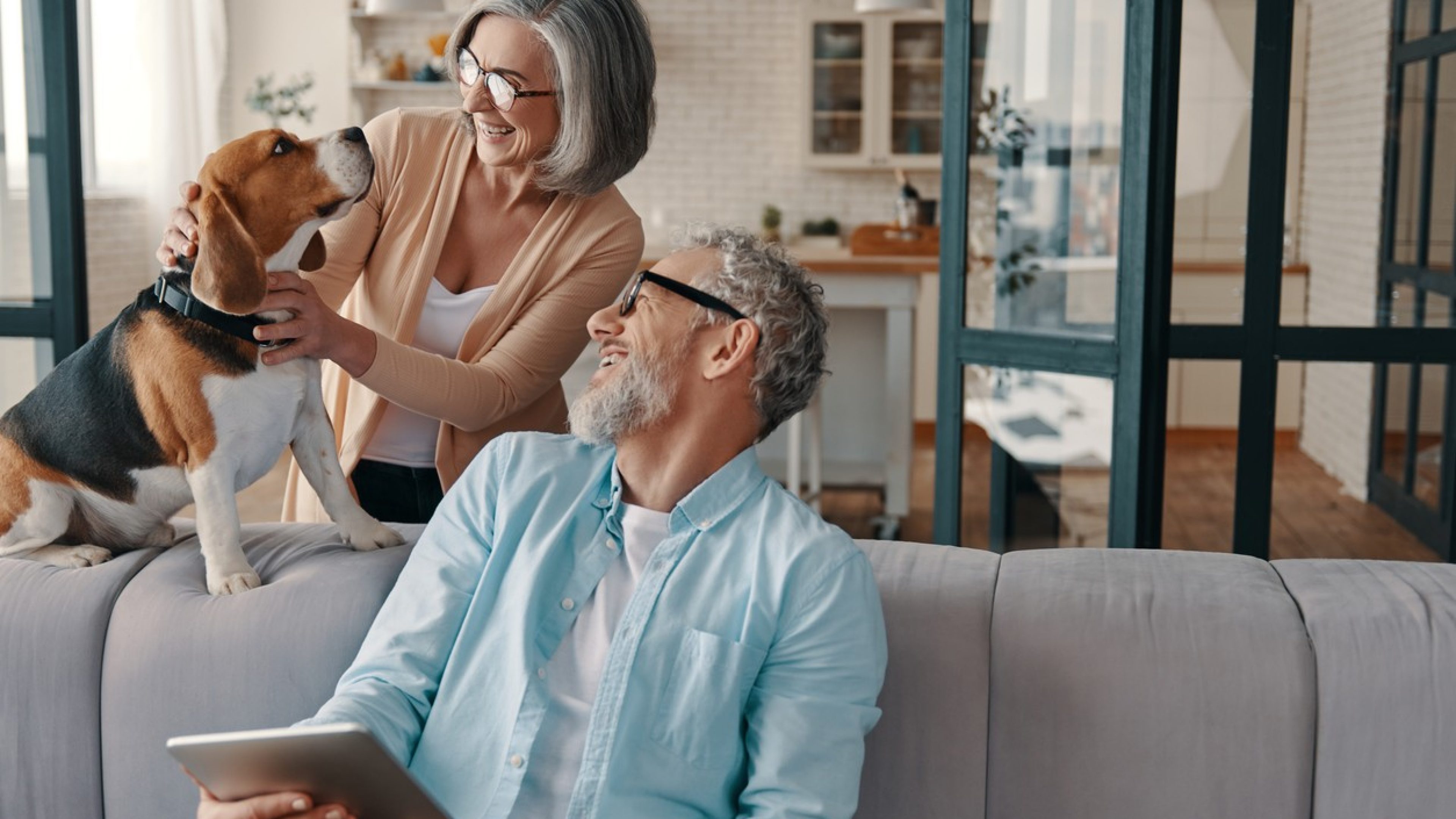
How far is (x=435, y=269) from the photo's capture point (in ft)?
6.09

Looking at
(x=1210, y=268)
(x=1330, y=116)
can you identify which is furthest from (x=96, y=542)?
(x=1330, y=116)

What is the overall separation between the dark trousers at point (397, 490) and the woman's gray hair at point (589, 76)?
45cm

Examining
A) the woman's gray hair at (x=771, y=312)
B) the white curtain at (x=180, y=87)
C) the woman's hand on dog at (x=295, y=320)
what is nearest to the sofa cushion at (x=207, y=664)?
the woman's hand on dog at (x=295, y=320)

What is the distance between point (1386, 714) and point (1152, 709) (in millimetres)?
238

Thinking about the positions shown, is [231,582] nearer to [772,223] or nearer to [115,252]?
[115,252]

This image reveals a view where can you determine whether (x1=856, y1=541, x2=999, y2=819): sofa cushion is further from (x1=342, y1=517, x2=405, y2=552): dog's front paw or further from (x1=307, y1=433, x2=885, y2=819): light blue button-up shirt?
(x1=342, y1=517, x2=405, y2=552): dog's front paw

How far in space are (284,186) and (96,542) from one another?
1.78 feet

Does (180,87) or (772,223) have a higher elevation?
(180,87)

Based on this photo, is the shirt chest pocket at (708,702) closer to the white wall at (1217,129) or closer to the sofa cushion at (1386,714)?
the sofa cushion at (1386,714)

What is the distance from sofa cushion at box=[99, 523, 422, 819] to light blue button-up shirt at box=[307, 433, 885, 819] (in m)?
0.09

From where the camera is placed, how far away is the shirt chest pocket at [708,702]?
1.38 metres

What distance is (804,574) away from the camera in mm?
1411

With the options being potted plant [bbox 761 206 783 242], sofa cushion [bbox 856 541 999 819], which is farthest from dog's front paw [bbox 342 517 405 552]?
potted plant [bbox 761 206 783 242]

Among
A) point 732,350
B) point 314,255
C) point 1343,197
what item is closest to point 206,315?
point 314,255
